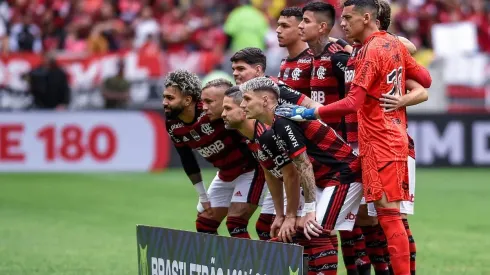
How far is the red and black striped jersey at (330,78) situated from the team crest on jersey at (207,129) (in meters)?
1.01

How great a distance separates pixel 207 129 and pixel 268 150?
165 cm

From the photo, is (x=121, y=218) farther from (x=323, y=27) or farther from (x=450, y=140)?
(x=450, y=140)

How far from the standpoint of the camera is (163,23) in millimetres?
25766

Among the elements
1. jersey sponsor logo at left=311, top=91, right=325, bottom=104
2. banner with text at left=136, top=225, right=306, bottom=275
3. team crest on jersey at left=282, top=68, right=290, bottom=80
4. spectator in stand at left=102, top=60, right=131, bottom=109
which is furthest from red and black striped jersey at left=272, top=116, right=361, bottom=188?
spectator in stand at left=102, top=60, right=131, bottom=109

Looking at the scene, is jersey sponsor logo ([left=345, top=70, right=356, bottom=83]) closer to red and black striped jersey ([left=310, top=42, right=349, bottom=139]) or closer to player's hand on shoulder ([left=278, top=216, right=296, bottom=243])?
red and black striped jersey ([left=310, top=42, right=349, bottom=139])

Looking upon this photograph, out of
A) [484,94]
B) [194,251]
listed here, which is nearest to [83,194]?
[484,94]

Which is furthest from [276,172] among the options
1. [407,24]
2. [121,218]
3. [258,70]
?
[407,24]

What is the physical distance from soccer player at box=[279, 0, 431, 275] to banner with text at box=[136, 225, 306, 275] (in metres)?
1.15

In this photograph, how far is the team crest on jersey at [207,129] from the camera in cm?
1010

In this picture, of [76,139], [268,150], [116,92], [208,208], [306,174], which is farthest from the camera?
[116,92]

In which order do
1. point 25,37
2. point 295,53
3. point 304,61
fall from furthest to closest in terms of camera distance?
point 25,37
point 295,53
point 304,61

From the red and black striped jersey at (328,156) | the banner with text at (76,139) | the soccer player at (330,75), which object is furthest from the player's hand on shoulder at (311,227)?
the banner with text at (76,139)

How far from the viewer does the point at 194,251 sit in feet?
26.7

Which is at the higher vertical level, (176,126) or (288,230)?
(176,126)
